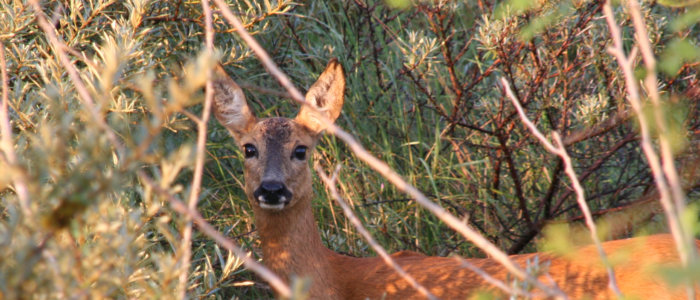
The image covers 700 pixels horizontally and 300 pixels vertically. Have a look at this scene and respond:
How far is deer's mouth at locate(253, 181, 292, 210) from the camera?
383 centimetres

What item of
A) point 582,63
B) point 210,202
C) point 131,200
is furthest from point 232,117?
point 582,63

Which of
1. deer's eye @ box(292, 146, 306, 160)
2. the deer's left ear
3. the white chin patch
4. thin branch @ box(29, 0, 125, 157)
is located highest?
thin branch @ box(29, 0, 125, 157)

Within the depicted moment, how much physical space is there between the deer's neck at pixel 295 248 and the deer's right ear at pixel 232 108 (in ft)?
2.52

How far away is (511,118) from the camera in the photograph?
4695 mm

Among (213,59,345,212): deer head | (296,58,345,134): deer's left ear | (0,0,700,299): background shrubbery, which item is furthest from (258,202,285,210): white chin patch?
(296,58,345,134): deer's left ear

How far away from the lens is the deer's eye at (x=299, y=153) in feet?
14.1

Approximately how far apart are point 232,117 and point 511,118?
1715 mm

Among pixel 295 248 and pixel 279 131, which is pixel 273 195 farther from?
pixel 279 131

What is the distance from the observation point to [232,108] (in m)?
4.58

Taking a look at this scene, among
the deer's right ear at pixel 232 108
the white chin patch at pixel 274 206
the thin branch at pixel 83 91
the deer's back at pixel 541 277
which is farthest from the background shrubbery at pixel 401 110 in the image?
the thin branch at pixel 83 91

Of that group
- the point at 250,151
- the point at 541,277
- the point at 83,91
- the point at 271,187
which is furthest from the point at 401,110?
the point at 83,91

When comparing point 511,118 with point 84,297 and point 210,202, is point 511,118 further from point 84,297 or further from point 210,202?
point 84,297

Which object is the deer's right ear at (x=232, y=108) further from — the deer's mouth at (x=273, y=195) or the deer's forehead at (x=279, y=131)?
the deer's mouth at (x=273, y=195)

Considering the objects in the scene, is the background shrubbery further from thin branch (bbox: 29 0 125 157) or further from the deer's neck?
thin branch (bbox: 29 0 125 157)
